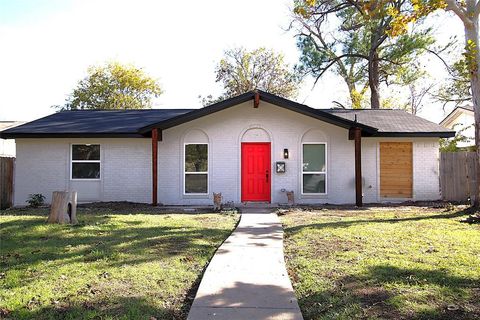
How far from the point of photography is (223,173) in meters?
15.4

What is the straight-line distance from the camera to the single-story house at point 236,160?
15.4 meters

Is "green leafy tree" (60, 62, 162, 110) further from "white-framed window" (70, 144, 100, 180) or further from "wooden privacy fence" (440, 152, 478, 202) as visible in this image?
"wooden privacy fence" (440, 152, 478, 202)

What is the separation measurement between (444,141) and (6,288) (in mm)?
26288

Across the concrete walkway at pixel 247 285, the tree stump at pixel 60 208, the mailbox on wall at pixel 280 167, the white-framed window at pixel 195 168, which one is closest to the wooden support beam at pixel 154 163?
the white-framed window at pixel 195 168

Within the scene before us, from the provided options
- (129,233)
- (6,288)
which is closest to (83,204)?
(129,233)

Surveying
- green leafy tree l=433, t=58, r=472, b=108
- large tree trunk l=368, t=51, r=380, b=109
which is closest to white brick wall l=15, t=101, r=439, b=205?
large tree trunk l=368, t=51, r=380, b=109

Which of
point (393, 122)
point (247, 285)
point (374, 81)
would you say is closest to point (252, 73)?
point (374, 81)

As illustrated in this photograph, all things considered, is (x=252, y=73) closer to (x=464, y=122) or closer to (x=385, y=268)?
(x=464, y=122)

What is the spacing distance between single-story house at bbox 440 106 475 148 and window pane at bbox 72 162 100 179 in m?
20.5

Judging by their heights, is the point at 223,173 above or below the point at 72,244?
above

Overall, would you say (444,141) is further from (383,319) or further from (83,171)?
(383,319)

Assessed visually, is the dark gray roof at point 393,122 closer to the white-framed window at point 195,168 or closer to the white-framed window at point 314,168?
the white-framed window at point 314,168

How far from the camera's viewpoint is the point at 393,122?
16656mm

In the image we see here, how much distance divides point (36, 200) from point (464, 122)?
94.6 ft
